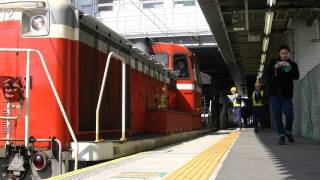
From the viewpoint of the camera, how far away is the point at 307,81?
39.4 feet

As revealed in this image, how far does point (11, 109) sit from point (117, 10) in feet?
61.3

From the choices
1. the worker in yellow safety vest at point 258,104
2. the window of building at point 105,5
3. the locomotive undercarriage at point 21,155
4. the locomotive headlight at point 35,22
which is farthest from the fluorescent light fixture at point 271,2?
the window of building at point 105,5

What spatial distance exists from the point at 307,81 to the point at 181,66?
3.65 metres

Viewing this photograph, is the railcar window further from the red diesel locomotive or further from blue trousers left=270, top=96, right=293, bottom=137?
the red diesel locomotive

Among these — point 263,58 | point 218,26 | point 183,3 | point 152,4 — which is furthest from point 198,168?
point 152,4

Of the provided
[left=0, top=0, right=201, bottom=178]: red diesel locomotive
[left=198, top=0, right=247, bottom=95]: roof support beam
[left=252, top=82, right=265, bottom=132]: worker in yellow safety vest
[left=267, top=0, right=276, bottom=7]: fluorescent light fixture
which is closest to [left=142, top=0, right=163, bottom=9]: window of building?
[left=198, top=0, right=247, bottom=95]: roof support beam

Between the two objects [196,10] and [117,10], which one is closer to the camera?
[196,10]

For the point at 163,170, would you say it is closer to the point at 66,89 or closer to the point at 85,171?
the point at 85,171

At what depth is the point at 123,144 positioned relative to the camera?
282 inches

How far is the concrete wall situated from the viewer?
429 inches

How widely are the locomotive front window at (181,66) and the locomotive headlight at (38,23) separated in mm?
7513

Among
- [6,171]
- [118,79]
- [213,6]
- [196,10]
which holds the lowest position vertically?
[6,171]

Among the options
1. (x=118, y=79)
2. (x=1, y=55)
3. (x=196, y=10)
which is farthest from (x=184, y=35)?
(x=1, y=55)

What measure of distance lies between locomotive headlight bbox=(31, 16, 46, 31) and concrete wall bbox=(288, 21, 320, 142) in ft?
19.9
